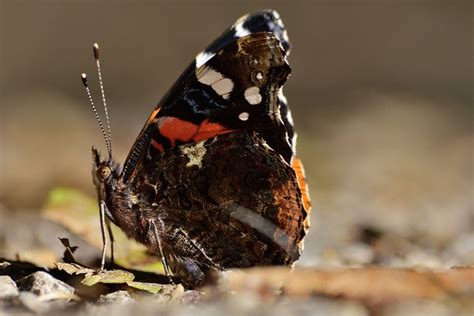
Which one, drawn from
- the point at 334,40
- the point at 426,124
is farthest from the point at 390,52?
the point at 426,124

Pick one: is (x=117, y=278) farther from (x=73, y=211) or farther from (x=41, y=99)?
(x=41, y=99)

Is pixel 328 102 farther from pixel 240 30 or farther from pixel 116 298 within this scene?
pixel 116 298

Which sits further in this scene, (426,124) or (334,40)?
(334,40)

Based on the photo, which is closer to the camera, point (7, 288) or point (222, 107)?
point (7, 288)

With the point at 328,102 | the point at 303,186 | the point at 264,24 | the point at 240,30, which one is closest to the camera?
the point at 303,186

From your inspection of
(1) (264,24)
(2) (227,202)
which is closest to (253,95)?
(2) (227,202)

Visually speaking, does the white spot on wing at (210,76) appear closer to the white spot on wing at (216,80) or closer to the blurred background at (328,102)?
the white spot on wing at (216,80)

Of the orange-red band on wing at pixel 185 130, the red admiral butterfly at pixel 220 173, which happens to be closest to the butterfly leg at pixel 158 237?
the red admiral butterfly at pixel 220 173
